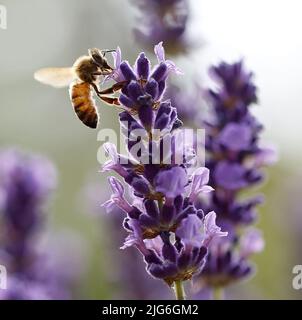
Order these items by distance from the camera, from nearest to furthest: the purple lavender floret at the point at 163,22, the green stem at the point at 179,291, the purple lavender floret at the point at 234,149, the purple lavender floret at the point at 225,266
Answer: the green stem at the point at 179,291, the purple lavender floret at the point at 234,149, the purple lavender floret at the point at 225,266, the purple lavender floret at the point at 163,22

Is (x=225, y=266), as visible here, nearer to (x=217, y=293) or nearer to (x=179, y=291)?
(x=217, y=293)

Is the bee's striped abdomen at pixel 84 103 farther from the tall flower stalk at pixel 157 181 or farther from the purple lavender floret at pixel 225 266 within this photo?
the purple lavender floret at pixel 225 266

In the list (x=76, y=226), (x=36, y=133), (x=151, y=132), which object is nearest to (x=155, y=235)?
(x=151, y=132)

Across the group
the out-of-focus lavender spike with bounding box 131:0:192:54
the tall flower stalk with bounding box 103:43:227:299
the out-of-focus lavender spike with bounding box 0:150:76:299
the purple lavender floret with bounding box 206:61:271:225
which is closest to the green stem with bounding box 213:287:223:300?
the purple lavender floret with bounding box 206:61:271:225

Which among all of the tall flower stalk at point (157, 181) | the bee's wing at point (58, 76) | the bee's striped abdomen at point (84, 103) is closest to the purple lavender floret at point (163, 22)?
the bee's wing at point (58, 76)

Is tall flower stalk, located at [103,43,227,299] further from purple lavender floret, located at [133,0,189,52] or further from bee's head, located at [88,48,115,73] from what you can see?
purple lavender floret, located at [133,0,189,52]
